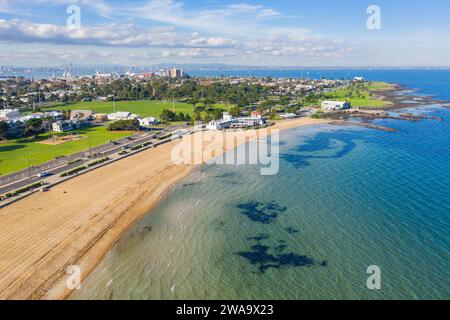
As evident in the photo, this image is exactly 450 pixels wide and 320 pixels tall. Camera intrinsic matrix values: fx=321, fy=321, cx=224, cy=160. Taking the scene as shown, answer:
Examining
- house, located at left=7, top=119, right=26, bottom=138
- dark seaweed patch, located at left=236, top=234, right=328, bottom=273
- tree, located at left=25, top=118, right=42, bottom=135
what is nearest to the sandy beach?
dark seaweed patch, located at left=236, top=234, right=328, bottom=273

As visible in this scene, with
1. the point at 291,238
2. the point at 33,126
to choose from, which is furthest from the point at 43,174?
the point at 291,238


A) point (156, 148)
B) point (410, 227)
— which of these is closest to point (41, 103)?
point (156, 148)

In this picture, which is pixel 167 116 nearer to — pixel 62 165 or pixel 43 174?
pixel 62 165

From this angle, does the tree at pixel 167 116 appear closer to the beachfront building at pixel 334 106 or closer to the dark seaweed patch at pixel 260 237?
the beachfront building at pixel 334 106

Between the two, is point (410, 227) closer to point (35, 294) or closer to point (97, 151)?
point (35, 294)

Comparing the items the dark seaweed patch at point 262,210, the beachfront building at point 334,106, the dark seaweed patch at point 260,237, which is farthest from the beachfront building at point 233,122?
the dark seaweed patch at point 260,237

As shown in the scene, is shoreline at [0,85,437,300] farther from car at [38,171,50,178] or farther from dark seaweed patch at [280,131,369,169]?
dark seaweed patch at [280,131,369,169]
